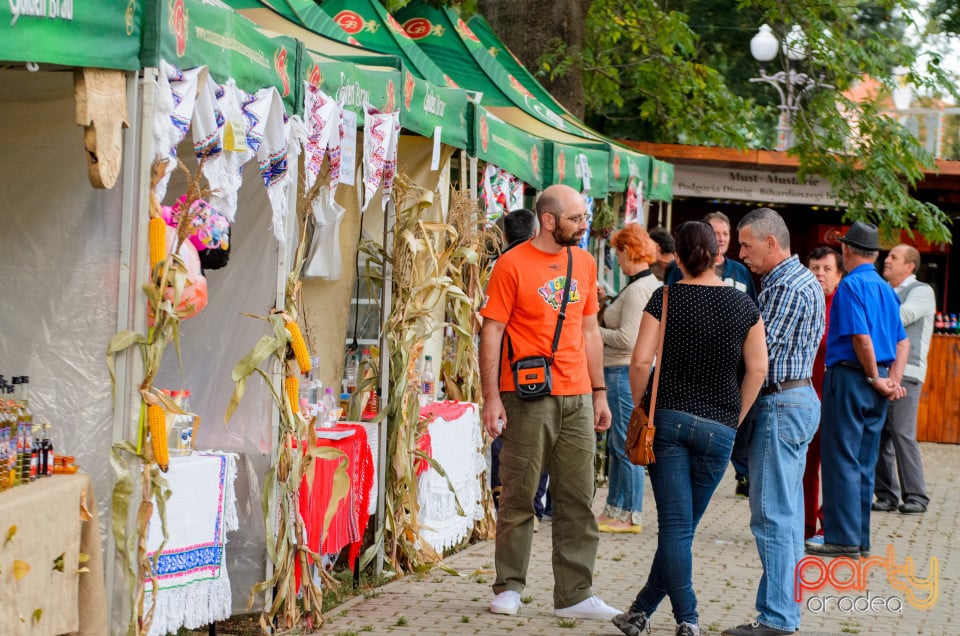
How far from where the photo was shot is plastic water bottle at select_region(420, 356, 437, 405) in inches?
298

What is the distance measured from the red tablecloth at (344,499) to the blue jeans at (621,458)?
2394 millimetres

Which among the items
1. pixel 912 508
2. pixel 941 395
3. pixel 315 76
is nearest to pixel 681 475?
pixel 315 76

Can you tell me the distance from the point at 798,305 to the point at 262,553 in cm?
259

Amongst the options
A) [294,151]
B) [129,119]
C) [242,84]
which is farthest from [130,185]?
[294,151]

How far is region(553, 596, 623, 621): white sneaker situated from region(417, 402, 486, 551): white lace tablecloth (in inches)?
51.9

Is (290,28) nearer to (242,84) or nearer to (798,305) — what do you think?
(242,84)

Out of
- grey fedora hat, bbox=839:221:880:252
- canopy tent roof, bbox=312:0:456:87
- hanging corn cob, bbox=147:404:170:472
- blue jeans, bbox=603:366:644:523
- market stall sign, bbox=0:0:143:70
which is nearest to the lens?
market stall sign, bbox=0:0:143:70

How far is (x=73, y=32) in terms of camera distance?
404 cm

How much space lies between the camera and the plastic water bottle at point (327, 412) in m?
6.34

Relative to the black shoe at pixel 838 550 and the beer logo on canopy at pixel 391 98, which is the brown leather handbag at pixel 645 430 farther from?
the black shoe at pixel 838 550

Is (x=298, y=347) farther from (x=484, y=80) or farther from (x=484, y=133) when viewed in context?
(x=484, y=80)

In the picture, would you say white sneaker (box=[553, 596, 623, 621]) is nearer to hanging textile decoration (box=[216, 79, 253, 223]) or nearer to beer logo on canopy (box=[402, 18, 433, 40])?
hanging textile decoration (box=[216, 79, 253, 223])

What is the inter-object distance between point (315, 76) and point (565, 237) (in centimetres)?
132

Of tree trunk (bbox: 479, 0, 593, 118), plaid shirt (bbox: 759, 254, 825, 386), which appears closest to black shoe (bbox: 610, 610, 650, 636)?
plaid shirt (bbox: 759, 254, 825, 386)
